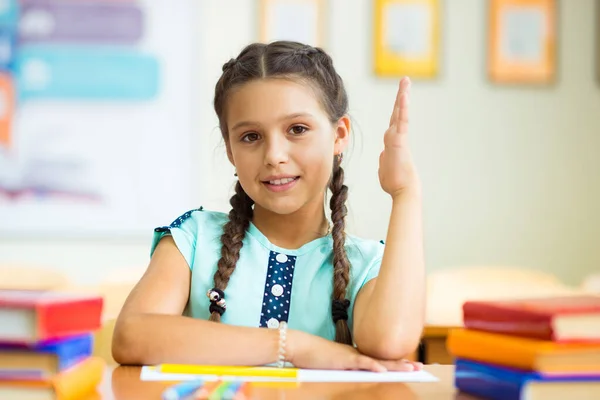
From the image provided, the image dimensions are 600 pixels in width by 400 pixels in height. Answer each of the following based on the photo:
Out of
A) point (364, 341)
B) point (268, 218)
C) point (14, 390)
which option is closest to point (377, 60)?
point (268, 218)

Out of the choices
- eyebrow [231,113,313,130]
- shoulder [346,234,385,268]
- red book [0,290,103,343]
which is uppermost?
eyebrow [231,113,313,130]

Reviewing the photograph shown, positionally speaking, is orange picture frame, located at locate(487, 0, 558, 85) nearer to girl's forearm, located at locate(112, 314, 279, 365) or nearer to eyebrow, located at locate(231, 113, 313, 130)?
eyebrow, located at locate(231, 113, 313, 130)

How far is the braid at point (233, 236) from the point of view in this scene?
148 cm

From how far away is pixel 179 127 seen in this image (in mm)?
3586

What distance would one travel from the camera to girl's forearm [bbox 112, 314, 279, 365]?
3.75 ft

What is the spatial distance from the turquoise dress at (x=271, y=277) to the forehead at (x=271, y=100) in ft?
0.80

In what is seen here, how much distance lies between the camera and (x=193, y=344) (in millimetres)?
1158

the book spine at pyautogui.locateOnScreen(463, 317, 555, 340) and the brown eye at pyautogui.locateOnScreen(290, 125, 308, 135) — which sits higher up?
the brown eye at pyautogui.locateOnScreen(290, 125, 308, 135)

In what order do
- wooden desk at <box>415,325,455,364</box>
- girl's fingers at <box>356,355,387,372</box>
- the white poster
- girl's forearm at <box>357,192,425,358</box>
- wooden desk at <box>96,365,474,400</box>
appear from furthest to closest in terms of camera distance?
1. the white poster
2. wooden desk at <box>415,325,455,364</box>
3. girl's forearm at <box>357,192,425,358</box>
4. girl's fingers at <box>356,355,387,372</box>
5. wooden desk at <box>96,365,474,400</box>

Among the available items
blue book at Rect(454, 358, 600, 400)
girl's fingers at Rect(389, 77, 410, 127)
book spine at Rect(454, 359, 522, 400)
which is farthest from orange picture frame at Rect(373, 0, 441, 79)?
blue book at Rect(454, 358, 600, 400)

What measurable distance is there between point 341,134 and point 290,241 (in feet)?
0.82

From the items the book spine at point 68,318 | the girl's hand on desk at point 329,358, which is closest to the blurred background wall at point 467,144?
the girl's hand on desk at point 329,358

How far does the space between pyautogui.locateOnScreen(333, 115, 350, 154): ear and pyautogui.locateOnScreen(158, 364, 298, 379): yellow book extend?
638mm

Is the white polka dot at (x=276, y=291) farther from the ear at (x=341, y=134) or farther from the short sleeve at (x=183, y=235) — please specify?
the ear at (x=341, y=134)
